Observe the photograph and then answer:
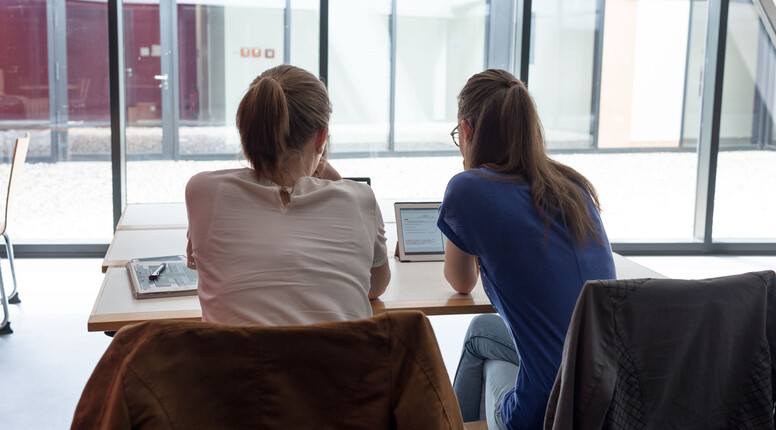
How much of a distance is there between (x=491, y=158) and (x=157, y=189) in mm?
3670

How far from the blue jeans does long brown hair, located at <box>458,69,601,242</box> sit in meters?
0.43

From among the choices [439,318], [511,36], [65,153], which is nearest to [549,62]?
[511,36]

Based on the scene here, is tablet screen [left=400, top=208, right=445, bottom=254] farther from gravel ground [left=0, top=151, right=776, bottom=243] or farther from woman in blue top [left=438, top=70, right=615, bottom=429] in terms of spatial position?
gravel ground [left=0, top=151, right=776, bottom=243]

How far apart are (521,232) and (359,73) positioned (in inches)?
140

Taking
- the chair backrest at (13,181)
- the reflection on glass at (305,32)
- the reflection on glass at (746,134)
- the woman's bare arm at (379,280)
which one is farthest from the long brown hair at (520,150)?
the reflection on glass at (746,134)

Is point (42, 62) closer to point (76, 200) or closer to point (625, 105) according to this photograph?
point (76, 200)

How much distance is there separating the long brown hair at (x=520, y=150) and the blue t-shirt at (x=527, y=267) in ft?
0.09

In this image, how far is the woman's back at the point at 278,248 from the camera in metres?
1.37

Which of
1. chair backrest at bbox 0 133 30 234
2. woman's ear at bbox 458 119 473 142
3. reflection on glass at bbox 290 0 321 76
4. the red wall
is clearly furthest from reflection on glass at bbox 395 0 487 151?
woman's ear at bbox 458 119 473 142

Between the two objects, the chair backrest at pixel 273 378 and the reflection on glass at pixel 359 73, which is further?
the reflection on glass at pixel 359 73

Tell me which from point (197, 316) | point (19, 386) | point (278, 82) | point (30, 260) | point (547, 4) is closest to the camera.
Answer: point (278, 82)

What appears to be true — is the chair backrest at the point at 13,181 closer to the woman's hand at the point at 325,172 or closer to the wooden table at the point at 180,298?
the wooden table at the point at 180,298

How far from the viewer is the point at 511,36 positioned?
5.12 meters

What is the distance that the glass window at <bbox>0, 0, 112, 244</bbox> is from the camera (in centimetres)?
473
